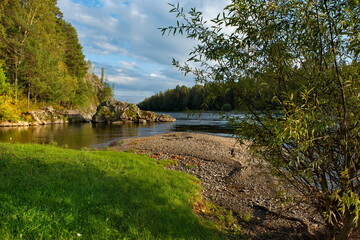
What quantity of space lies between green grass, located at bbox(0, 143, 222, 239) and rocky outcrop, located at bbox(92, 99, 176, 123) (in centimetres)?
5310

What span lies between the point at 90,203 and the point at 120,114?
59.7 meters

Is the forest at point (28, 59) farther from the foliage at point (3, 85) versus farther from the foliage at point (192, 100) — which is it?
the foliage at point (192, 100)

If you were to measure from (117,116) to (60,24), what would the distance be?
36360 millimetres

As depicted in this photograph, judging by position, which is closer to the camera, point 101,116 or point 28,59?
point 28,59

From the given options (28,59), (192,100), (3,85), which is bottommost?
(3,85)

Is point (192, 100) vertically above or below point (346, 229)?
above

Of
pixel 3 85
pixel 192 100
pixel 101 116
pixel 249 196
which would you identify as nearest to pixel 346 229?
pixel 249 196

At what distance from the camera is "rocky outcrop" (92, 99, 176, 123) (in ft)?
201

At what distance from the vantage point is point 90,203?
6000 mm

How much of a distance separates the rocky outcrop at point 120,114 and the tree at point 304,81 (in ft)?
196

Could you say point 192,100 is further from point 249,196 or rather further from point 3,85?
point 249,196

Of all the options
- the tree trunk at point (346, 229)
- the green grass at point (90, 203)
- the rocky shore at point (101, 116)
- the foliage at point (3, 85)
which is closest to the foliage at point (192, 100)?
the green grass at point (90, 203)

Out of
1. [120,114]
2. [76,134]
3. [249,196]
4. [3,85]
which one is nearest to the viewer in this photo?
[249,196]

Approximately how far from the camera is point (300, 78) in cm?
422
